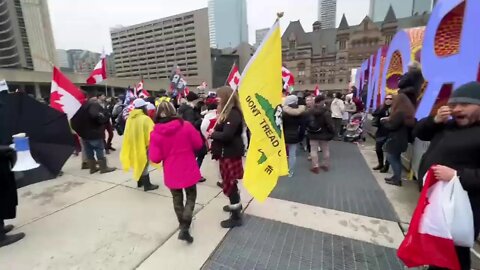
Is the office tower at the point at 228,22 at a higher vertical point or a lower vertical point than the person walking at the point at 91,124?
higher

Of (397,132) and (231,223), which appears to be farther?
(397,132)

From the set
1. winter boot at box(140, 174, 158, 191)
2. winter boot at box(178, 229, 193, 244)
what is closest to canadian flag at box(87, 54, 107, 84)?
winter boot at box(140, 174, 158, 191)

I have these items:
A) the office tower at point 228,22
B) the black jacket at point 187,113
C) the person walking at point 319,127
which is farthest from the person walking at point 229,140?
the office tower at point 228,22

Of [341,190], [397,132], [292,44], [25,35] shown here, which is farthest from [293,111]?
[25,35]

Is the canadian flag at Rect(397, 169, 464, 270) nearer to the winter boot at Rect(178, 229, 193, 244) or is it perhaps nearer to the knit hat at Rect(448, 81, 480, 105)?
the knit hat at Rect(448, 81, 480, 105)

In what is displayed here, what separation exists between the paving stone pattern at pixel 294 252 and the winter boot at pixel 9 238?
2349mm

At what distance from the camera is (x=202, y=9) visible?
3155 inches

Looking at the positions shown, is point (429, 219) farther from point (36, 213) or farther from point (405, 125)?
point (36, 213)

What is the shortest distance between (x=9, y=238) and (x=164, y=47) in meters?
97.7

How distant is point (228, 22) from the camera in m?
131

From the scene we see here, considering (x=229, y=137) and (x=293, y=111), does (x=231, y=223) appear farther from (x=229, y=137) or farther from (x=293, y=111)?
(x=293, y=111)

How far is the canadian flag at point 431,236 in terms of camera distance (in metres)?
1.66

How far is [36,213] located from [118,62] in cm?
10909

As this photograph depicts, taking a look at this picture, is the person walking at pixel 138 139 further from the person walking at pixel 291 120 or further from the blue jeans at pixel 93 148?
the person walking at pixel 291 120
